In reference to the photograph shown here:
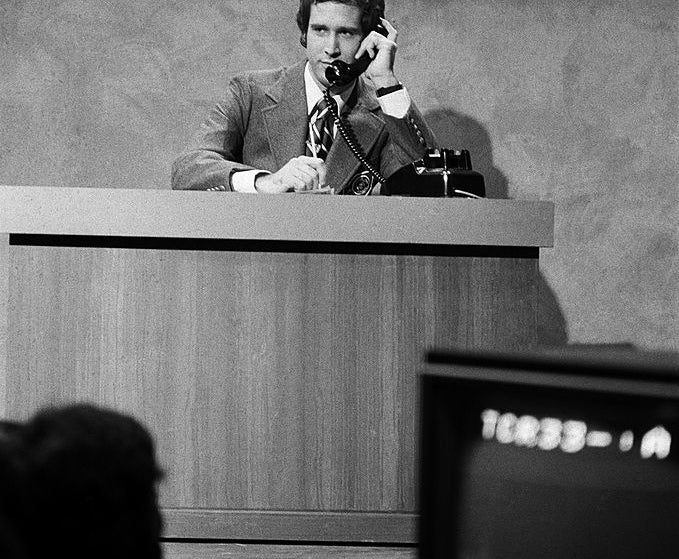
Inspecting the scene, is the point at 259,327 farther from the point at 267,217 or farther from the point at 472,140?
the point at 472,140

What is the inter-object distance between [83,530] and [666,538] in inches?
12.1

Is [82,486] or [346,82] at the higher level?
[346,82]

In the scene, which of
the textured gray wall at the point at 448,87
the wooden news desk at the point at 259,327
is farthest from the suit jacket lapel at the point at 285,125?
the textured gray wall at the point at 448,87

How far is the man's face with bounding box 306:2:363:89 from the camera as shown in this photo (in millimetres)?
2314

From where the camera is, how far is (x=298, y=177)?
6.39 ft

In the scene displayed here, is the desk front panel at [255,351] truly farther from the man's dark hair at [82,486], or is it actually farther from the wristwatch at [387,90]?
the man's dark hair at [82,486]

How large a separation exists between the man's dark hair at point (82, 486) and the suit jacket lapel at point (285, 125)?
1.84m

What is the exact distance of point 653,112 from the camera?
322 centimetres

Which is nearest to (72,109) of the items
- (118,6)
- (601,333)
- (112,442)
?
(118,6)

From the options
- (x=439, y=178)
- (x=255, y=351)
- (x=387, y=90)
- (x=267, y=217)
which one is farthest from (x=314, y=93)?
(x=255, y=351)

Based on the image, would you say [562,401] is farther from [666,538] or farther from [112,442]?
[112,442]

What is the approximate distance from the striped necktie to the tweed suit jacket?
18 millimetres

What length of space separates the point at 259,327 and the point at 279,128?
71 centimetres

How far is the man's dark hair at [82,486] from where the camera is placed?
58 centimetres
